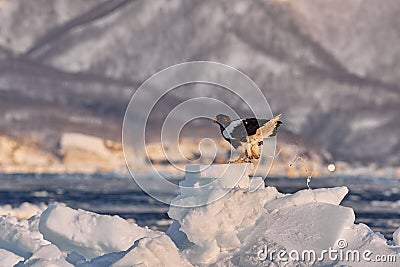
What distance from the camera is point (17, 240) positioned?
52.5ft

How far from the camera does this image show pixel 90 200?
52.5m

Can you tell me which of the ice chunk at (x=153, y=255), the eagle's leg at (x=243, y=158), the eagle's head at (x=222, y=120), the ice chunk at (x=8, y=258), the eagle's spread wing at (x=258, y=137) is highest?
the eagle's head at (x=222, y=120)

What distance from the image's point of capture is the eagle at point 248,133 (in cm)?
1498

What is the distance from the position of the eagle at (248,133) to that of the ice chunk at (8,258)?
338 cm

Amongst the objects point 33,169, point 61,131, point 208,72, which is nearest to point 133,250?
point 33,169

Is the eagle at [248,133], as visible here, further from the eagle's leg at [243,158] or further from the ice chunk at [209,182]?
the ice chunk at [209,182]

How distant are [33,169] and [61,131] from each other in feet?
64.2

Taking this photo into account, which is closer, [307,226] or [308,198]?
[307,226]

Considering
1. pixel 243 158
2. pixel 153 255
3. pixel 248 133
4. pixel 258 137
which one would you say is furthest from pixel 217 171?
pixel 153 255

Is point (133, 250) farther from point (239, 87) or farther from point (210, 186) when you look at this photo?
point (239, 87)

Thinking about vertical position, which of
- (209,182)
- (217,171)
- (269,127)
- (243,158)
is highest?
(269,127)

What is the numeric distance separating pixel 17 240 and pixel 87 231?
49.4 inches

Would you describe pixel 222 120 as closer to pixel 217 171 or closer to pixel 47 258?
pixel 217 171

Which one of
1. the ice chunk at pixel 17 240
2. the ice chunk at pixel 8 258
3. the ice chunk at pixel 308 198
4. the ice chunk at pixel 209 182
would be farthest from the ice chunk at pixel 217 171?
the ice chunk at pixel 8 258
